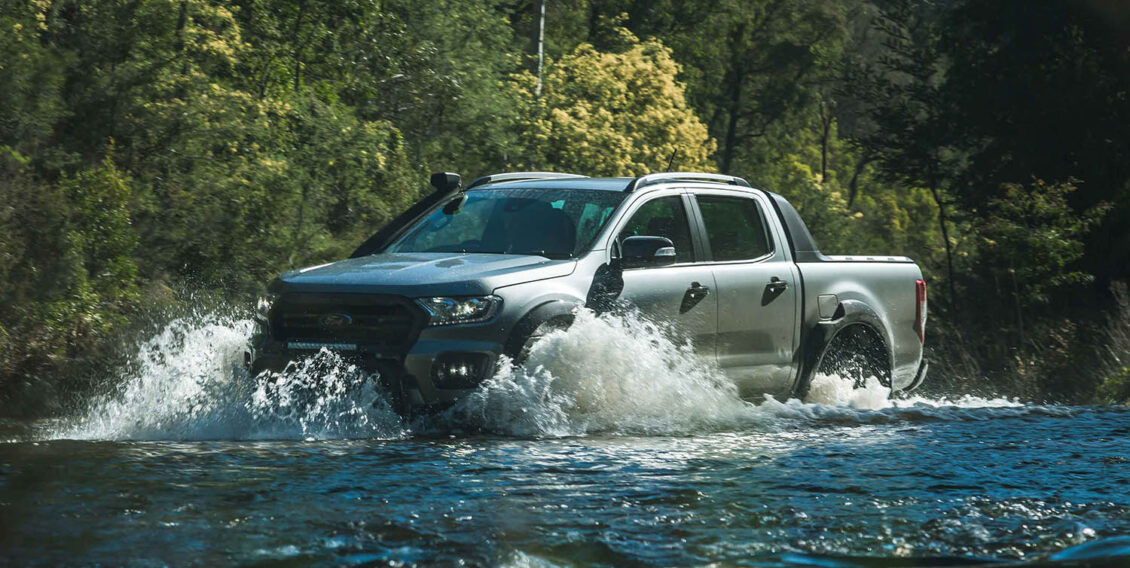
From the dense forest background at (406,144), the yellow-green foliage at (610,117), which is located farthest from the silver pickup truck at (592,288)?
the yellow-green foliage at (610,117)

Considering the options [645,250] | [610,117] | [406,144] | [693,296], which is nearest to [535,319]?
[645,250]

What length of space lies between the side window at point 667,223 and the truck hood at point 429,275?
927 mm

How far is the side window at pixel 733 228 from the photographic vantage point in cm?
973

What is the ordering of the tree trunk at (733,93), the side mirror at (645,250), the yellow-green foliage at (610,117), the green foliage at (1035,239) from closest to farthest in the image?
the side mirror at (645,250), the green foliage at (1035,239), the yellow-green foliage at (610,117), the tree trunk at (733,93)

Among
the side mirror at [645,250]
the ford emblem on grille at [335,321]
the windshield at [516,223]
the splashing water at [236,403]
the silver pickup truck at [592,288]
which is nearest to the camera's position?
the splashing water at [236,403]

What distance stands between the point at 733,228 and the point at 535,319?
7.97 ft

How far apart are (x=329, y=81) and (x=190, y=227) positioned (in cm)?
906

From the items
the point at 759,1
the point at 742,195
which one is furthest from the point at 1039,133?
the point at 759,1

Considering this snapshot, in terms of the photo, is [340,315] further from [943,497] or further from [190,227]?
[190,227]

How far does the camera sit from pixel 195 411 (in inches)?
320

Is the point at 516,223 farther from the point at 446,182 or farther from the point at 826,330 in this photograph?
the point at 826,330

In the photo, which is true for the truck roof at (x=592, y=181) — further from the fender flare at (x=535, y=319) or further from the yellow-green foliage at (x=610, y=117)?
the yellow-green foliage at (x=610, y=117)

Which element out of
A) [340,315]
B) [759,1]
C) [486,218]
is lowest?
[340,315]

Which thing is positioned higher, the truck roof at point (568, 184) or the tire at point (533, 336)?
the truck roof at point (568, 184)
